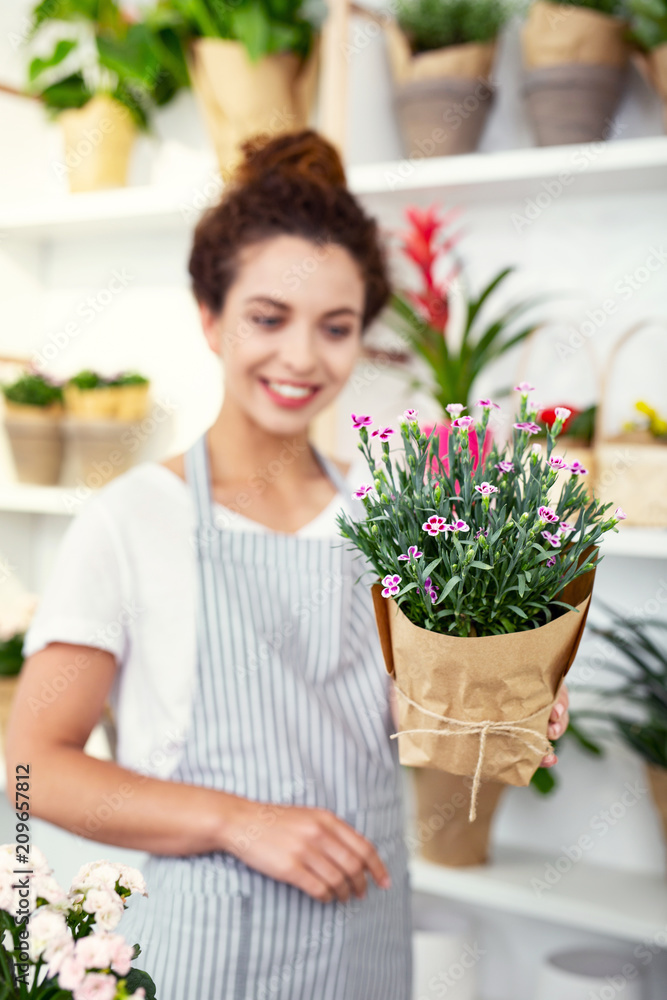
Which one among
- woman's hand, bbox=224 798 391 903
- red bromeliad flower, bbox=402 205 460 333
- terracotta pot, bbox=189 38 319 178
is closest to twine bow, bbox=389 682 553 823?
woman's hand, bbox=224 798 391 903

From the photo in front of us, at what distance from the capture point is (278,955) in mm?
975

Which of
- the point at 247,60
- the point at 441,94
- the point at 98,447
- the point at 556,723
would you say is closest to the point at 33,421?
the point at 98,447

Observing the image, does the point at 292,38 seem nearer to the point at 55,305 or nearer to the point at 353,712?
the point at 55,305

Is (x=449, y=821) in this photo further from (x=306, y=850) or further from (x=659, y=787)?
(x=306, y=850)

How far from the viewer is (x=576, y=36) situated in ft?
4.56

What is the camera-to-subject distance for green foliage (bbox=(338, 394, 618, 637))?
49cm

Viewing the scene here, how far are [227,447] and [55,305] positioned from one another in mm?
1241

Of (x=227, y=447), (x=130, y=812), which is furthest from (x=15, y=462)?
(x=130, y=812)

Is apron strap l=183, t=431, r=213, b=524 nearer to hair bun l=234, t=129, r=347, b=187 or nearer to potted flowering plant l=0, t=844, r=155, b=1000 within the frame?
hair bun l=234, t=129, r=347, b=187

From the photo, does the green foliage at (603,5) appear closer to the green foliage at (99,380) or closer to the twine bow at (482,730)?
the green foliage at (99,380)

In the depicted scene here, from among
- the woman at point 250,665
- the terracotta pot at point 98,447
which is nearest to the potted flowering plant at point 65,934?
the woman at point 250,665

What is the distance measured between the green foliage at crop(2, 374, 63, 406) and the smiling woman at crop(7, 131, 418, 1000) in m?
0.81

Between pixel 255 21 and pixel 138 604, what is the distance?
1.09 metres

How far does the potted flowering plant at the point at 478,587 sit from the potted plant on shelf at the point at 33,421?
1576mm
